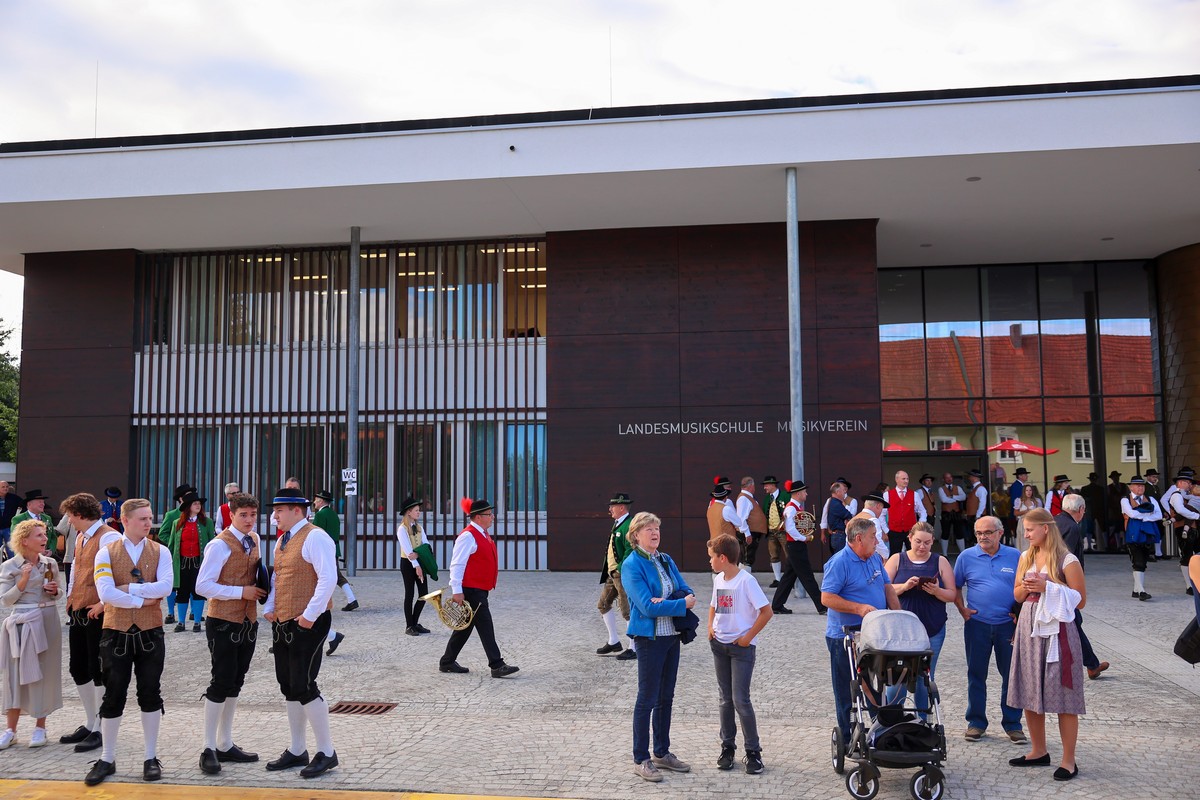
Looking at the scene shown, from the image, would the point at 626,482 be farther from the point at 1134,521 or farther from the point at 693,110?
the point at 1134,521

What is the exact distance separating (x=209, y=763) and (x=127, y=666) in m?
0.77

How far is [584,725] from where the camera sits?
6.99 metres

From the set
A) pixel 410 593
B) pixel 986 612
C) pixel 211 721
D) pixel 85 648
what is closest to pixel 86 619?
pixel 85 648

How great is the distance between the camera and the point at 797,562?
38.4 ft

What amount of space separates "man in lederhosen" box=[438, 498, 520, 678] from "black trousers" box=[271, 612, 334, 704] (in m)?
2.62

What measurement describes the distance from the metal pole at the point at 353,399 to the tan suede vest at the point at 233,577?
10.6 m

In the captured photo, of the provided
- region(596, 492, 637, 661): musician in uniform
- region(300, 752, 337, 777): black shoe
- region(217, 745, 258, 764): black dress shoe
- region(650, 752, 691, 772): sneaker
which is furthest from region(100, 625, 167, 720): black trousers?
region(596, 492, 637, 661): musician in uniform

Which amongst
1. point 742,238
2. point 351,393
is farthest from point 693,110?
point 351,393

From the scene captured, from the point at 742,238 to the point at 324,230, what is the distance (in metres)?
7.39

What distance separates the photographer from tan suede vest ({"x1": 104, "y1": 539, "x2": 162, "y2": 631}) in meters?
5.89

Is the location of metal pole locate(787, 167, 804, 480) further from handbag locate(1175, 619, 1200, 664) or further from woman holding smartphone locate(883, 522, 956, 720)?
handbag locate(1175, 619, 1200, 664)

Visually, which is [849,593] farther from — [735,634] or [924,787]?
[924,787]

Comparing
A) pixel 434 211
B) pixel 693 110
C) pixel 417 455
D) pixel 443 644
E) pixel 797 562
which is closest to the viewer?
pixel 443 644

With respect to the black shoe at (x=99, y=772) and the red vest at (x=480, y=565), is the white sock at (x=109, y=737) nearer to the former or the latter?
the black shoe at (x=99, y=772)
